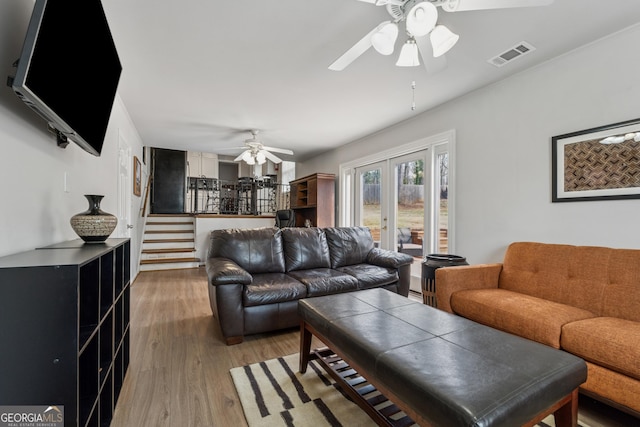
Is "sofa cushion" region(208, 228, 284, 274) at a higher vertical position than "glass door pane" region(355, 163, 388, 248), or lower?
lower

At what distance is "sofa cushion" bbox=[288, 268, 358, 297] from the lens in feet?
8.82

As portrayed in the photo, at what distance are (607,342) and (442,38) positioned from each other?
6.07 ft

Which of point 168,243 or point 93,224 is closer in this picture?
point 93,224

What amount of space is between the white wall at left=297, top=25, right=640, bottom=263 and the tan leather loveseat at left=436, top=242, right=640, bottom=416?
29cm

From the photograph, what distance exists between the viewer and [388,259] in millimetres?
3301

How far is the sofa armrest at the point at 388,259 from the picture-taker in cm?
324

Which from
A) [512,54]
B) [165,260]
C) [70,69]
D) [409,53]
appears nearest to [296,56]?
[409,53]

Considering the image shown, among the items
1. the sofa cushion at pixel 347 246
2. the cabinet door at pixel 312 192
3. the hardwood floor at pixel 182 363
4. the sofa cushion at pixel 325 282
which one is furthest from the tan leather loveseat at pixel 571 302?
the cabinet door at pixel 312 192

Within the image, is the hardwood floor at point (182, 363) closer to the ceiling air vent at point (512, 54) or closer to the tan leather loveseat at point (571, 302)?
the tan leather loveseat at point (571, 302)

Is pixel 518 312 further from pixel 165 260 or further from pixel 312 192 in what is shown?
pixel 165 260

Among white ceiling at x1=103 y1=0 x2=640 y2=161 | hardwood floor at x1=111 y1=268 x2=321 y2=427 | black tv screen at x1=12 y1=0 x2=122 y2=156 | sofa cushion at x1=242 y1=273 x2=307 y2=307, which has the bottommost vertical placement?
hardwood floor at x1=111 y1=268 x2=321 y2=427

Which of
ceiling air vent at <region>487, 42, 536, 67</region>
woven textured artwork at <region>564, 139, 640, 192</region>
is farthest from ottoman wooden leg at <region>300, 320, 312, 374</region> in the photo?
ceiling air vent at <region>487, 42, 536, 67</region>

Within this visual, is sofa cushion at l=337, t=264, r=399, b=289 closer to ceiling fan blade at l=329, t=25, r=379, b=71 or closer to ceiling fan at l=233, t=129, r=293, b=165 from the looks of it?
ceiling fan blade at l=329, t=25, r=379, b=71

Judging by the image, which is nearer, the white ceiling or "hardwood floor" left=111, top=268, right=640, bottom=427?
"hardwood floor" left=111, top=268, right=640, bottom=427
